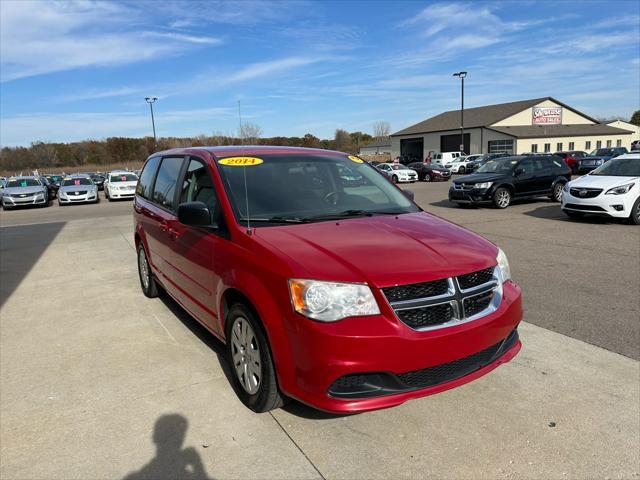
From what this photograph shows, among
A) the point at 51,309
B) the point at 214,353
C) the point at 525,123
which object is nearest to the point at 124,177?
the point at 51,309

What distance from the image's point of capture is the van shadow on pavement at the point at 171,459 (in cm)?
259

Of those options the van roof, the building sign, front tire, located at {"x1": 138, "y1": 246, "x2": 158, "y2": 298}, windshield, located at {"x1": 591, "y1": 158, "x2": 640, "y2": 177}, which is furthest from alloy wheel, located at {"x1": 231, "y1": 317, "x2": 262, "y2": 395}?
the building sign

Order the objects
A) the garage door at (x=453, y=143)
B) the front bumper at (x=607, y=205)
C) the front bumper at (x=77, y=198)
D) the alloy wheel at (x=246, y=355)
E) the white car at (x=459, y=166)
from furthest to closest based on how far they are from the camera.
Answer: the garage door at (x=453, y=143) → the white car at (x=459, y=166) → the front bumper at (x=77, y=198) → the front bumper at (x=607, y=205) → the alloy wheel at (x=246, y=355)

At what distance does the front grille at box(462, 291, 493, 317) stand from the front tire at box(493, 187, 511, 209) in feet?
42.4

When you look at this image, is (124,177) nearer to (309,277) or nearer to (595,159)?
(309,277)

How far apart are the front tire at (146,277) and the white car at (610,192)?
10.1m

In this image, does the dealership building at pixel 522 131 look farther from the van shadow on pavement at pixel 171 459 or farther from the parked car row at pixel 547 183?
the van shadow on pavement at pixel 171 459

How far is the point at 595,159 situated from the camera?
32531mm

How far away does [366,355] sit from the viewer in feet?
8.28

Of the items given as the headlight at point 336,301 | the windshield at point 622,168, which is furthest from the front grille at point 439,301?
the windshield at point 622,168

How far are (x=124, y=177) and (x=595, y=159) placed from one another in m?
30.7

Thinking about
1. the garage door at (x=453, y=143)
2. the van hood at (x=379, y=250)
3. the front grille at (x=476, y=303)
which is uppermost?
the garage door at (x=453, y=143)

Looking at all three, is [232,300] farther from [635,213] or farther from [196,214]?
[635,213]

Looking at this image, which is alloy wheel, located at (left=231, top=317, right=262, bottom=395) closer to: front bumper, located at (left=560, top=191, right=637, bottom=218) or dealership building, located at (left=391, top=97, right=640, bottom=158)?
front bumper, located at (left=560, top=191, right=637, bottom=218)
